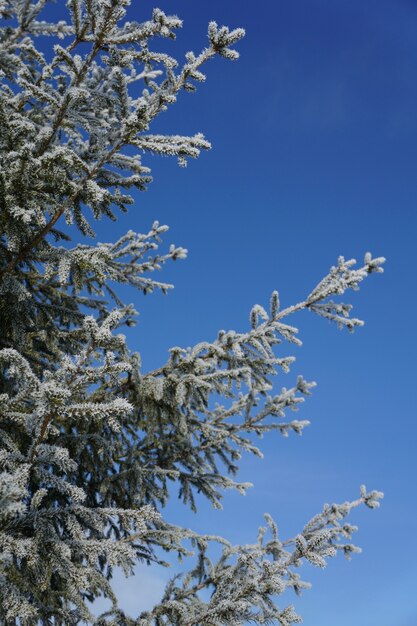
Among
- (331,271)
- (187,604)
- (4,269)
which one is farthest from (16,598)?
(331,271)

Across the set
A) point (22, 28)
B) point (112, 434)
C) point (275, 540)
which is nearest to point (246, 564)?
point (275, 540)

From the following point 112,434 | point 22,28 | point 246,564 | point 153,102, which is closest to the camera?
point 153,102

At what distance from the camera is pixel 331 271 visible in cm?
653

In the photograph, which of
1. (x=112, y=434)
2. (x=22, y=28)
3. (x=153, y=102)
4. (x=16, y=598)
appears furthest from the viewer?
(x=22, y=28)

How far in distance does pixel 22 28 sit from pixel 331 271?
5437mm

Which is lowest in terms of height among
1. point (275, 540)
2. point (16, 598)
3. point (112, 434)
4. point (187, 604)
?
point (16, 598)

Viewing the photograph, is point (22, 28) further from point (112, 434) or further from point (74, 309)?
point (112, 434)

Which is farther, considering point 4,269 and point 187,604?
point 187,604

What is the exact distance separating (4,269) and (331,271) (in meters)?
3.63

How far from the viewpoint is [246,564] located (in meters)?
5.91

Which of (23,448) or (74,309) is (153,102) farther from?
(23,448)

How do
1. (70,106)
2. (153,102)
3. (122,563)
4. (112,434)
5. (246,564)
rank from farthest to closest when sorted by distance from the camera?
1. (112,434)
2. (122,563)
3. (246,564)
4. (70,106)
5. (153,102)

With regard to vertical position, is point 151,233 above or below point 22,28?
below

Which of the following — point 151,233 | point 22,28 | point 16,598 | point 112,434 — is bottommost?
point 16,598
